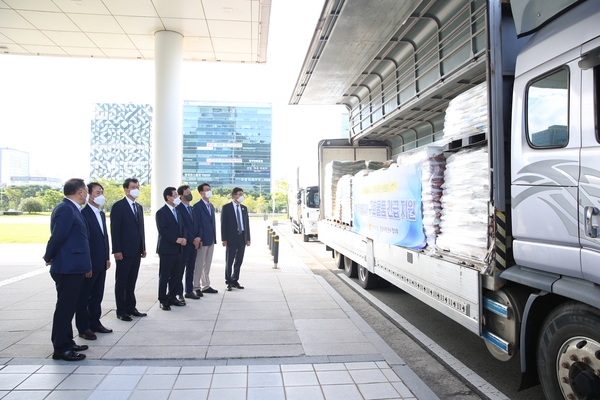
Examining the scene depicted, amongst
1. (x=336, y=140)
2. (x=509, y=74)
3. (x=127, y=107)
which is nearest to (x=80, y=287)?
(x=509, y=74)

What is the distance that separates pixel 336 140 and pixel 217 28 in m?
4.42

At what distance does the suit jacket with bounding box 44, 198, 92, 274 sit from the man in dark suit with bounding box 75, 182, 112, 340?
2.09ft

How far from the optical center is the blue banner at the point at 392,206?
5730 mm

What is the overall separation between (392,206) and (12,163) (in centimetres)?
15880

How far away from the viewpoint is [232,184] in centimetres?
13312

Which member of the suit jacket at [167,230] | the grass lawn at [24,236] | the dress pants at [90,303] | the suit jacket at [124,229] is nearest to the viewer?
the dress pants at [90,303]

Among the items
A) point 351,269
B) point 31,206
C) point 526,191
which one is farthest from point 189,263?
point 31,206

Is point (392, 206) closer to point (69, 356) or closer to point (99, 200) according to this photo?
point (99, 200)

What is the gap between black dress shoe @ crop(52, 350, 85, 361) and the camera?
15.0 feet

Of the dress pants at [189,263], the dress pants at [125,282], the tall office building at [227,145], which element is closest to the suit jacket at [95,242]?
the dress pants at [125,282]

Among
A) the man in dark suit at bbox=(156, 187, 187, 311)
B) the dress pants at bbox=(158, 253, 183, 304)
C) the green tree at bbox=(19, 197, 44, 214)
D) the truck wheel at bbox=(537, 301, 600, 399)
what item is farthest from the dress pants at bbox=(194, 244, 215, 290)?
the green tree at bbox=(19, 197, 44, 214)

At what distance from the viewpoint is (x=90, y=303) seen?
562cm

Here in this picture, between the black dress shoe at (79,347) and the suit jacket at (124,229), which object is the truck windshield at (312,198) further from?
the black dress shoe at (79,347)

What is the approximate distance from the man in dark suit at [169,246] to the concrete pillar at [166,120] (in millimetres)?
5633
